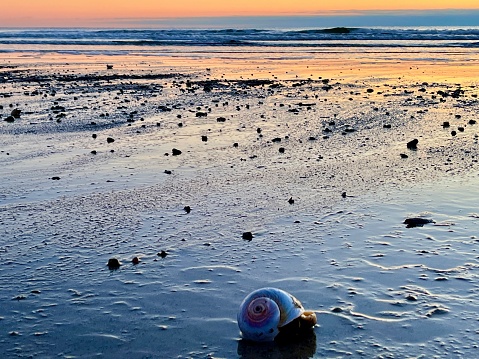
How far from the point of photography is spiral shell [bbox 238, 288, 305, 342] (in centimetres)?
497

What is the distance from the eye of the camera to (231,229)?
25.6 ft

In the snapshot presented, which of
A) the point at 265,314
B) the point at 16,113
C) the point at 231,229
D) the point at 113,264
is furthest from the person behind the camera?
the point at 16,113

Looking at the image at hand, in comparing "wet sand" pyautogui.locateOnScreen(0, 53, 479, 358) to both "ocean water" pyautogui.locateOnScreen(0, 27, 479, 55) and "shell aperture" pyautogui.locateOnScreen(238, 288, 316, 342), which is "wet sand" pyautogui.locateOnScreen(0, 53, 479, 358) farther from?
"ocean water" pyautogui.locateOnScreen(0, 27, 479, 55)

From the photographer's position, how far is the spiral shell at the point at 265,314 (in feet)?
16.3

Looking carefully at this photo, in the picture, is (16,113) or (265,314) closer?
(265,314)

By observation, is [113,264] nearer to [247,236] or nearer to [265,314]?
[247,236]

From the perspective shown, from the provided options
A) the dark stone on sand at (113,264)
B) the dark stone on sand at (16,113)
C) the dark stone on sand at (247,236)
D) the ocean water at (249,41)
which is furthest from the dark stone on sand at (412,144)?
the ocean water at (249,41)

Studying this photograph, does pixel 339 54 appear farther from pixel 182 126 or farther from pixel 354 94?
pixel 182 126

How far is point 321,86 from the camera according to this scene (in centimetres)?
2469

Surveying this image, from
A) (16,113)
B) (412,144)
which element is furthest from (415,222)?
(16,113)

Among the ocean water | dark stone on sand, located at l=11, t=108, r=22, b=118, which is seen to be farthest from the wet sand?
the ocean water

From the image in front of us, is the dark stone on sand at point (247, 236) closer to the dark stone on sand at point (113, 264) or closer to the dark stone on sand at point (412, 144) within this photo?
the dark stone on sand at point (113, 264)

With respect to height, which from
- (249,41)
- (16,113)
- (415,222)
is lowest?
(16,113)

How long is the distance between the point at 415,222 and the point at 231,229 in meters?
2.20
